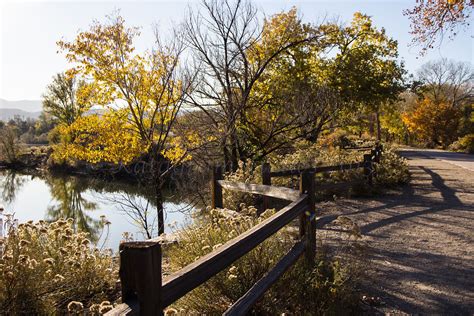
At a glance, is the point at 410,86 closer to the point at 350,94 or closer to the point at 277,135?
the point at 350,94

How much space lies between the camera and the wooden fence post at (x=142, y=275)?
1.79 meters

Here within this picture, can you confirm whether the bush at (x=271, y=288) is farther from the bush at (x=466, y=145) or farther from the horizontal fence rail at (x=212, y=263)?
the bush at (x=466, y=145)

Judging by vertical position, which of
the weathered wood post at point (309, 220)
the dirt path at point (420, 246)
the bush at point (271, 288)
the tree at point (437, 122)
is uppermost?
the tree at point (437, 122)

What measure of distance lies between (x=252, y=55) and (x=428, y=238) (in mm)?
8250

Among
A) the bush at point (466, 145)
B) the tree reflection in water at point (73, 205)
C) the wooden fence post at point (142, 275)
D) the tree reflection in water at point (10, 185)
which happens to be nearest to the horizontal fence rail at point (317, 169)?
the wooden fence post at point (142, 275)

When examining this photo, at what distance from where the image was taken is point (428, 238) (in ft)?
22.7

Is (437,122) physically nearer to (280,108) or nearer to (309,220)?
(280,108)

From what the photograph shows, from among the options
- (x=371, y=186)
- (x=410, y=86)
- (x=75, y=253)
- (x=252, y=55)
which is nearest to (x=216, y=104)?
(x=252, y=55)

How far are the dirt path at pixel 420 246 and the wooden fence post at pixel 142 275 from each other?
326cm

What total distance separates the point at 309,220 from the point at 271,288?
1.16 metres

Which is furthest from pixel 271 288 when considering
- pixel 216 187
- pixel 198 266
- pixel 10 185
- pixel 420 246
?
pixel 10 185

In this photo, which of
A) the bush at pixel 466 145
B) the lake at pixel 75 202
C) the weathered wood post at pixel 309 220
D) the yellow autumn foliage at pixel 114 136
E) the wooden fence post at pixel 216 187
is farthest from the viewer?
the bush at pixel 466 145

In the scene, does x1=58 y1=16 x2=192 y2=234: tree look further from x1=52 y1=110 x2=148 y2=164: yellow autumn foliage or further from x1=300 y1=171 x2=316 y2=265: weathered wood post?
x1=300 y1=171 x2=316 y2=265: weathered wood post

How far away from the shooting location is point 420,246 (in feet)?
21.1
